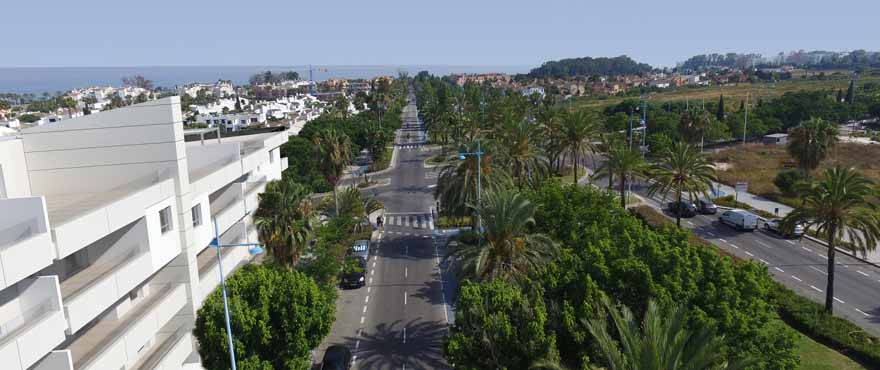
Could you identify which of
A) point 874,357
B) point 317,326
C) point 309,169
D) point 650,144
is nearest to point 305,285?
point 317,326

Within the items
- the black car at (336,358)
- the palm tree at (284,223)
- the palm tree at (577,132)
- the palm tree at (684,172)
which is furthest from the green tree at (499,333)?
the palm tree at (577,132)

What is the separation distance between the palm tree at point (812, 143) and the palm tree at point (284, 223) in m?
52.5

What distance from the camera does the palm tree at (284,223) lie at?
98.2 ft

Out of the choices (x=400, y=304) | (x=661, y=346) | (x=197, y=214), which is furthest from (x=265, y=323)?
(x=400, y=304)

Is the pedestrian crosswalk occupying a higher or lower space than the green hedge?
lower

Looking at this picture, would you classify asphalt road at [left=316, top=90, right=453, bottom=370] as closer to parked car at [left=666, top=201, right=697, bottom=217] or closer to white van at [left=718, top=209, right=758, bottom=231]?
parked car at [left=666, top=201, right=697, bottom=217]

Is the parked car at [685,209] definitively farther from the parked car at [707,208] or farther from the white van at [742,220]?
the white van at [742,220]

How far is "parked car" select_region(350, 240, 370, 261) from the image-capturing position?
44263mm

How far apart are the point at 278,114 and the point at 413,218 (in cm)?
11504

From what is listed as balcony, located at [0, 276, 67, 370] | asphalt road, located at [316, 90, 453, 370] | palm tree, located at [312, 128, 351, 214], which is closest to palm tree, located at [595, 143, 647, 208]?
asphalt road, located at [316, 90, 453, 370]

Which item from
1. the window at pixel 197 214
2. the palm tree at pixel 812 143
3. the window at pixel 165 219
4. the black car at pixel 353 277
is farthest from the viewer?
the palm tree at pixel 812 143

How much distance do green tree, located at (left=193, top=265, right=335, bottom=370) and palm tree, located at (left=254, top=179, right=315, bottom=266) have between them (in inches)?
261

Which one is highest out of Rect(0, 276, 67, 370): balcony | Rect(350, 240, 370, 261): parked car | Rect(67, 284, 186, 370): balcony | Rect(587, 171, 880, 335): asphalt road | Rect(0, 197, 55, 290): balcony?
Rect(0, 197, 55, 290): balcony

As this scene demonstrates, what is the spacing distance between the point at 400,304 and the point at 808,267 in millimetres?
28138
